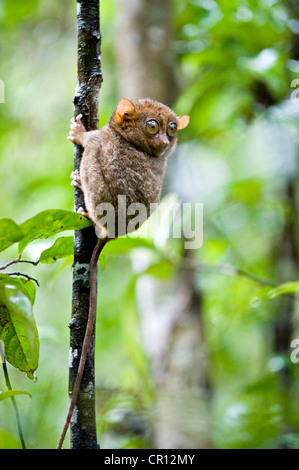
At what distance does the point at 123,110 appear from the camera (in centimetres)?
183

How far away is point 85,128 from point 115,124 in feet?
1.35

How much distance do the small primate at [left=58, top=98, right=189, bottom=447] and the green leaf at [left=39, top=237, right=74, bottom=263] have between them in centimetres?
9

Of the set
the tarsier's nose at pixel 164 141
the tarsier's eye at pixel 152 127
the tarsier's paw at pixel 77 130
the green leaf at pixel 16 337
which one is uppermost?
the tarsier's eye at pixel 152 127

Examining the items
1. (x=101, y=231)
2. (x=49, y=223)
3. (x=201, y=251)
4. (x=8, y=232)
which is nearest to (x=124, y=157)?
(x=101, y=231)

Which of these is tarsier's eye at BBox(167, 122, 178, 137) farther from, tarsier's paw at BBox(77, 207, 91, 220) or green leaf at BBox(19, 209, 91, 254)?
green leaf at BBox(19, 209, 91, 254)

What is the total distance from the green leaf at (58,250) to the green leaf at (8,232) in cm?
23

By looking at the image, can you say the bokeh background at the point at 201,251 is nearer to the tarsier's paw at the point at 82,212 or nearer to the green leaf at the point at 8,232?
the tarsier's paw at the point at 82,212

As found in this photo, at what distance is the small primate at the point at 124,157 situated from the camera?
1.52 metres

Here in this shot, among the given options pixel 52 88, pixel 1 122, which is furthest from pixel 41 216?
pixel 52 88

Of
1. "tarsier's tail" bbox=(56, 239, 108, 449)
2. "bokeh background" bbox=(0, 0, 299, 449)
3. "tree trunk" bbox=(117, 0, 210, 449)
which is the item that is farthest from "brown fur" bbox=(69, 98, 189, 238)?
"tree trunk" bbox=(117, 0, 210, 449)

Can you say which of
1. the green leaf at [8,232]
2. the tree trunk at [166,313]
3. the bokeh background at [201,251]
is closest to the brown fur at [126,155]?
the green leaf at [8,232]

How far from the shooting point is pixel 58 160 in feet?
17.1

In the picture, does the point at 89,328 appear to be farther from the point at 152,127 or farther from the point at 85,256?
the point at 152,127
